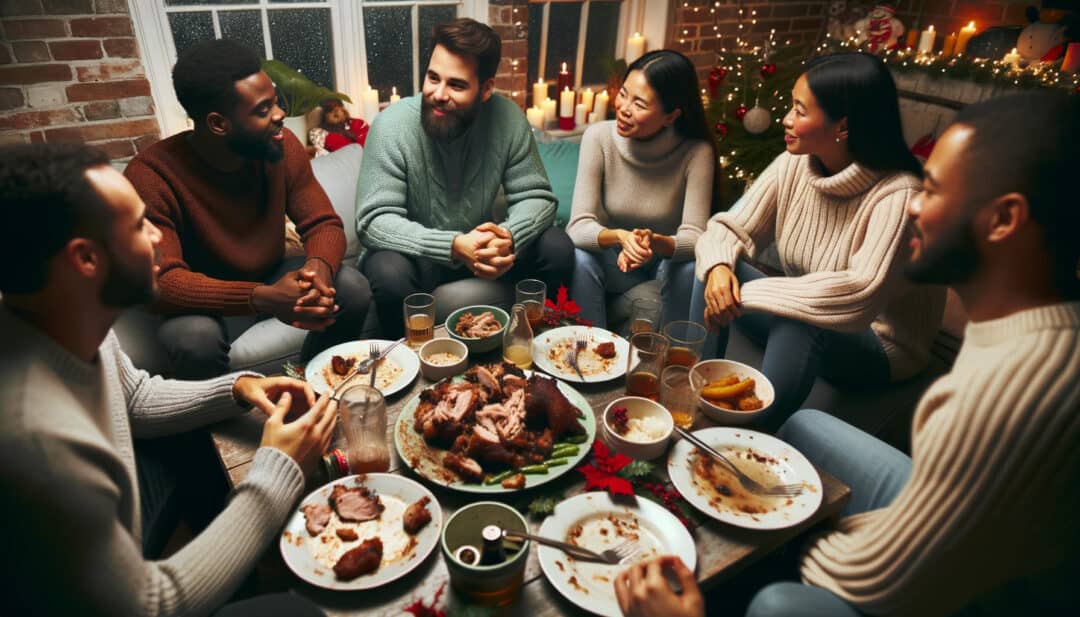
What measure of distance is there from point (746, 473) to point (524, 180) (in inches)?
62.3

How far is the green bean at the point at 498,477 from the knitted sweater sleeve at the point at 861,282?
3.49 feet

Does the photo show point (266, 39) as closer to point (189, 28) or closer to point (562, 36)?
point (189, 28)

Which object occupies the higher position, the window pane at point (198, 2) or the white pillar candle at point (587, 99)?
the window pane at point (198, 2)

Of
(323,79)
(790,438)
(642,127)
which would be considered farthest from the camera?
(323,79)

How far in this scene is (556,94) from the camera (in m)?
4.11

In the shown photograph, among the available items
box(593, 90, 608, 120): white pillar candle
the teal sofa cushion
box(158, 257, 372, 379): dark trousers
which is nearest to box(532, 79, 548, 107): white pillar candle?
box(593, 90, 608, 120): white pillar candle

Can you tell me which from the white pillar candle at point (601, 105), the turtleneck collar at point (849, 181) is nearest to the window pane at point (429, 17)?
the white pillar candle at point (601, 105)

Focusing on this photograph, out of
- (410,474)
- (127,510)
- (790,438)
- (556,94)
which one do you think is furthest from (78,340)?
(556,94)

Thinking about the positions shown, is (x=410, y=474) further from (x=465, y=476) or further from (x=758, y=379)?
(x=758, y=379)

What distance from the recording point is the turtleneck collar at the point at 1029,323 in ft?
2.97

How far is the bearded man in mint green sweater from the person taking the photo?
2322mm

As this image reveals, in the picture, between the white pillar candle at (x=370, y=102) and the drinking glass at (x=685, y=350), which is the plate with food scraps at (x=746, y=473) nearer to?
the drinking glass at (x=685, y=350)

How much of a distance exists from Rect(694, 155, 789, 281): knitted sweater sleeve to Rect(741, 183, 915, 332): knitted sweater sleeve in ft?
0.89

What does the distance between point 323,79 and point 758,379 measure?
2.71m
